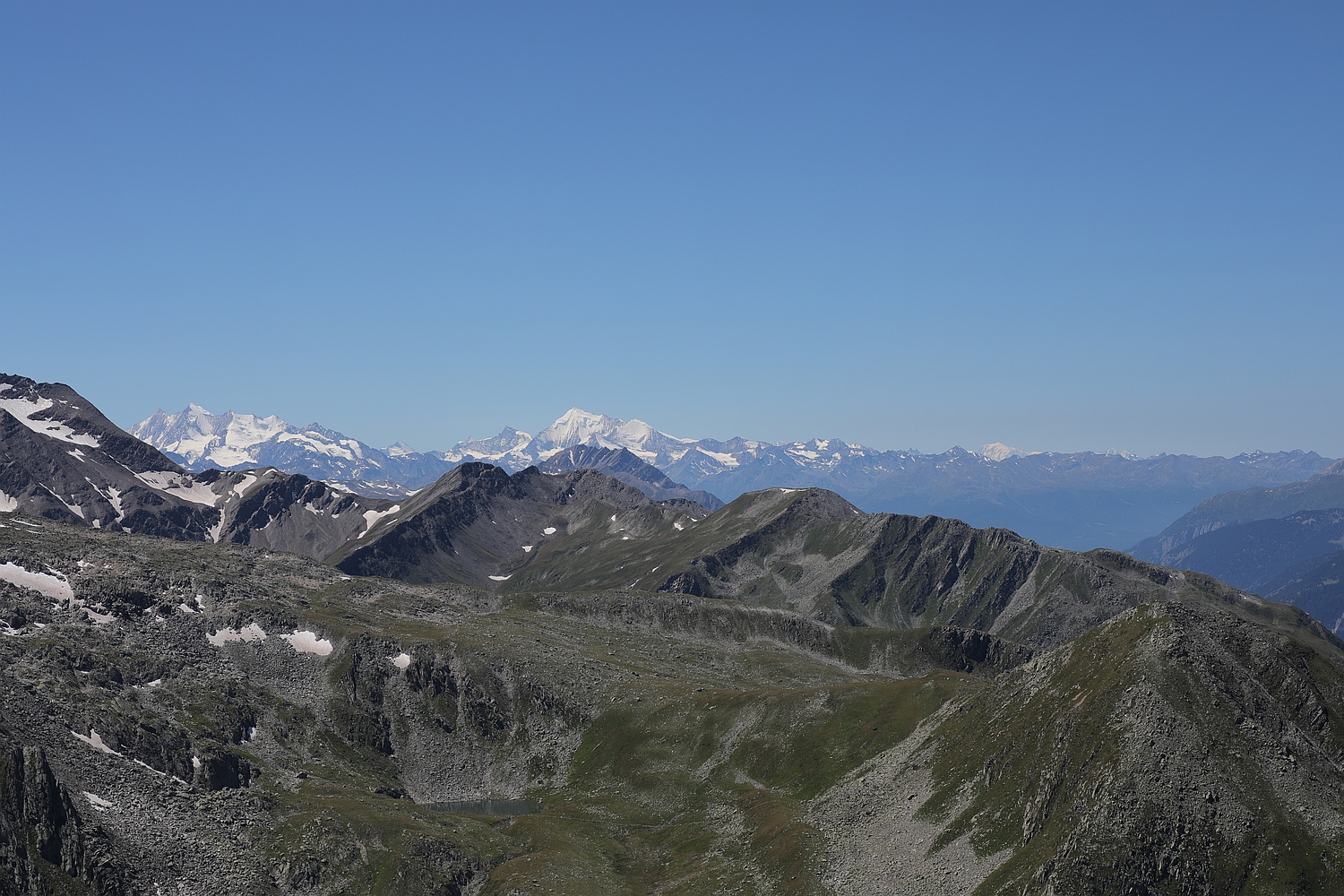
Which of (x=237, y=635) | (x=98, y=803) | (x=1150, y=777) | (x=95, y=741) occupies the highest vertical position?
(x=237, y=635)

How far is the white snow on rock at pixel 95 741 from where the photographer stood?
123 metres

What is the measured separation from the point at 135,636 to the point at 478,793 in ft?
231

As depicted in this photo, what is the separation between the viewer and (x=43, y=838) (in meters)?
101

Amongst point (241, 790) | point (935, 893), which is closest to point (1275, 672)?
point (935, 893)

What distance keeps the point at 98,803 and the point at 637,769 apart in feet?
285

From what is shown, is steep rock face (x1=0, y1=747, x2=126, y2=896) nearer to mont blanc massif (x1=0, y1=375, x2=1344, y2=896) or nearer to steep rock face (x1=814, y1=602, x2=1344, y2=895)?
mont blanc massif (x1=0, y1=375, x2=1344, y2=896)

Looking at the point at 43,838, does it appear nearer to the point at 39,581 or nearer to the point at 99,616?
the point at 99,616

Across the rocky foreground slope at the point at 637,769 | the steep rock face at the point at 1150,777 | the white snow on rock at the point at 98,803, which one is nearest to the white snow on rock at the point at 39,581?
the rocky foreground slope at the point at 637,769

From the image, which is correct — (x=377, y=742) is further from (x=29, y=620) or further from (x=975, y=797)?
(x=975, y=797)

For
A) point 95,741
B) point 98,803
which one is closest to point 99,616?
point 95,741

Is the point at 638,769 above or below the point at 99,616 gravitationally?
below

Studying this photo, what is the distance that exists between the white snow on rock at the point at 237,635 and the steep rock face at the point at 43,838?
84.4 metres

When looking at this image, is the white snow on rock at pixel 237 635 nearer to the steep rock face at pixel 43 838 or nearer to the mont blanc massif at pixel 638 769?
the mont blanc massif at pixel 638 769

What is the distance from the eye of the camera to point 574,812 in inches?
6107
